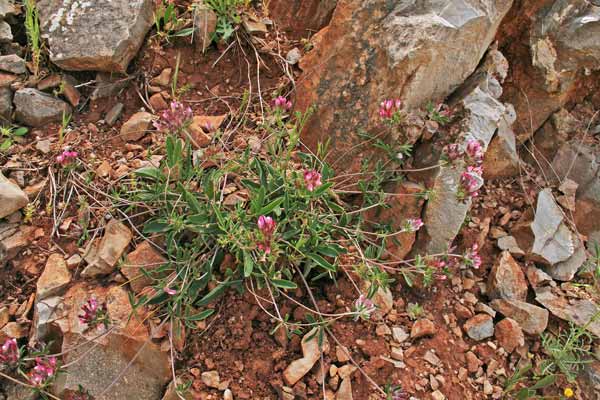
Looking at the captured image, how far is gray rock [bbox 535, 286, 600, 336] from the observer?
335 centimetres

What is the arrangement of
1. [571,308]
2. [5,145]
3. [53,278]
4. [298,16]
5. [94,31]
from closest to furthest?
[53,278], [571,308], [5,145], [94,31], [298,16]

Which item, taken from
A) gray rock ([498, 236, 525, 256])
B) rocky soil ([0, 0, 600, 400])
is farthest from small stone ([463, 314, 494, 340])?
gray rock ([498, 236, 525, 256])

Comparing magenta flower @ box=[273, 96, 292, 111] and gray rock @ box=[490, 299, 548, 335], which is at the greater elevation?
magenta flower @ box=[273, 96, 292, 111]

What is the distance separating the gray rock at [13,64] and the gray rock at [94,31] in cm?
24

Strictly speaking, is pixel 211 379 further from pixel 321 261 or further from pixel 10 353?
pixel 10 353

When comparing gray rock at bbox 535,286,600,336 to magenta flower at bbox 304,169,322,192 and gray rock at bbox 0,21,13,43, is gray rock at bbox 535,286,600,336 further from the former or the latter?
gray rock at bbox 0,21,13,43

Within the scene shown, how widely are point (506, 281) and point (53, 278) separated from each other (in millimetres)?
2649

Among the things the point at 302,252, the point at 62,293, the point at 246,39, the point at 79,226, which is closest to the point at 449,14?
the point at 246,39

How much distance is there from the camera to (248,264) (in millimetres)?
2836

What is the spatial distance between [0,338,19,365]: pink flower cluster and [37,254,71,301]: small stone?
1.01ft

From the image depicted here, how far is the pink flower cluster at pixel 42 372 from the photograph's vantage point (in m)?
2.70

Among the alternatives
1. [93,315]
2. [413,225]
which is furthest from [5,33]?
[413,225]

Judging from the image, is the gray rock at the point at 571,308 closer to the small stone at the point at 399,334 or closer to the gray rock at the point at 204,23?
the small stone at the point at 399,334

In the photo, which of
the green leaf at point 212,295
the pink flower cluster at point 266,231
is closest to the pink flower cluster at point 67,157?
the green leaf at point 212,295
